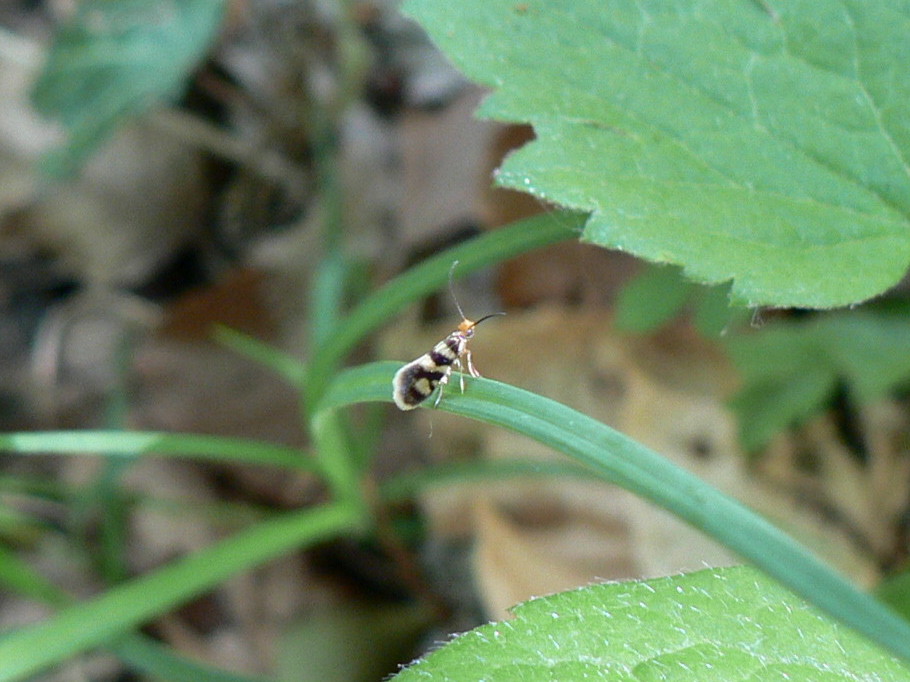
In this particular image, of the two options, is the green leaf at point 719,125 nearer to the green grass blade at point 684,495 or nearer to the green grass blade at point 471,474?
the green grass blade at point 684,495

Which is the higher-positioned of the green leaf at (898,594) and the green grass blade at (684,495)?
the green grass blade at (684,495)

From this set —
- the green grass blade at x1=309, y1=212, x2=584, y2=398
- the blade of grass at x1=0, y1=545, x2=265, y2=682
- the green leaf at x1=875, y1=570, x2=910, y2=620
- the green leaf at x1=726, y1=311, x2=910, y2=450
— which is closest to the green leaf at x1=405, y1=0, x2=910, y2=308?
the green grass blade at x1=309, y1=212, x2=584, y2=398

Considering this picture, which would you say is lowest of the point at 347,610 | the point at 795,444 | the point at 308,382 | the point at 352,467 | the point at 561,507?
the point at 347,610

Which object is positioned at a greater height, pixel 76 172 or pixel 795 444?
pixel 76 172

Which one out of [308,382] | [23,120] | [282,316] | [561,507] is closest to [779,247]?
[308,382]

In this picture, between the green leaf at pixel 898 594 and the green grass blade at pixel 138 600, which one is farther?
the green grass blade at pixel 138 600

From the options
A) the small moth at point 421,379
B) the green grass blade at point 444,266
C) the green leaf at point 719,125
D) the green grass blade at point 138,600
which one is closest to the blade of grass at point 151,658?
the green grass blade at point 138,600

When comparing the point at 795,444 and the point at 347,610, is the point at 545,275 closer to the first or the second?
the point at 795,444
